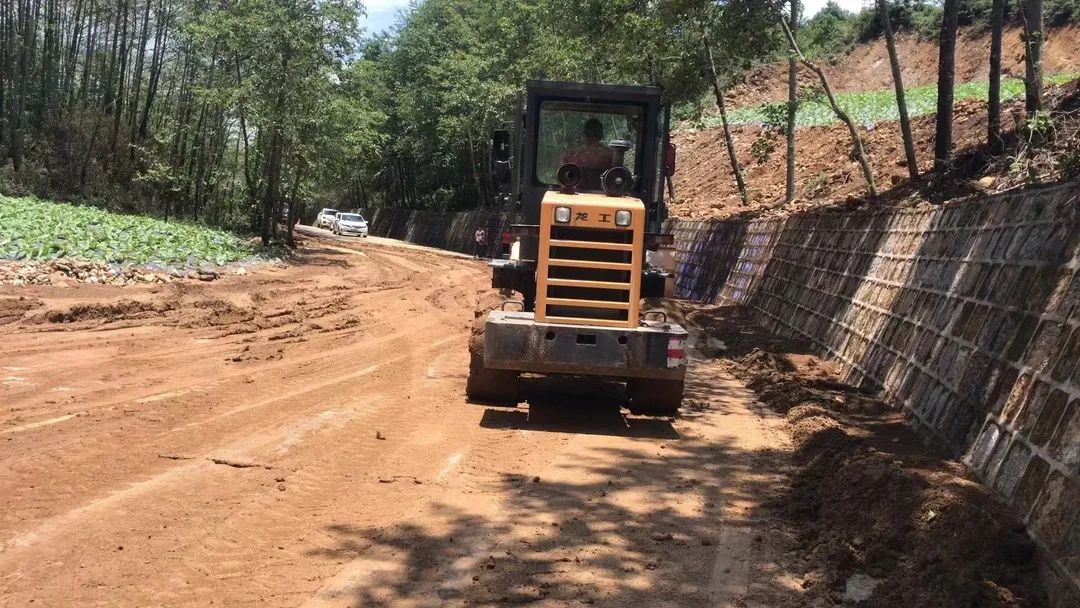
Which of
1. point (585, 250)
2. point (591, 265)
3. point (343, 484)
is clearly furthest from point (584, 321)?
point (343, 484)

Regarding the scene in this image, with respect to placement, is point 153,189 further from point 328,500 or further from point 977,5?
point 977,5

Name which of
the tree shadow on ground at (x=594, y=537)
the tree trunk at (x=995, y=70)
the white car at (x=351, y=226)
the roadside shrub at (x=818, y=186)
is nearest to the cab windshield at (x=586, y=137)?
the tree shadow on ground at (x=594, y=537)

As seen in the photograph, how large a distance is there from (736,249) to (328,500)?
17367 millimetres

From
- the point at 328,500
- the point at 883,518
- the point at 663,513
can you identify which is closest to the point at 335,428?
the point at 328,500

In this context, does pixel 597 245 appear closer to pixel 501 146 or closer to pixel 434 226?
pixel 501 146

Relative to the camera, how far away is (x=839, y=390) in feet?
33.5

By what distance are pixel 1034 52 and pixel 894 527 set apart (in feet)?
39.8

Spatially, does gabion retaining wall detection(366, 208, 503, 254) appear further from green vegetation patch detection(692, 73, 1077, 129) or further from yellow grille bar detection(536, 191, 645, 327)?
yellow grille bar detection(536, 191, 645, 327)

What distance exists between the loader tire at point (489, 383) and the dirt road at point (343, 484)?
0.23m

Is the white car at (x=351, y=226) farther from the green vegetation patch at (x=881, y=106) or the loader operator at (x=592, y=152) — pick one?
the loader operator at (x=592, y=152)

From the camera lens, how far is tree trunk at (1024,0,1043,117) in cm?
1416

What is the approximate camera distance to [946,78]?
1591cm

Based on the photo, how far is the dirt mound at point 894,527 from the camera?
4586mm

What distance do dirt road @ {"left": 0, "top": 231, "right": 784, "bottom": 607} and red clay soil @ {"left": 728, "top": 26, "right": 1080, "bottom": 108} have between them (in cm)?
4564
